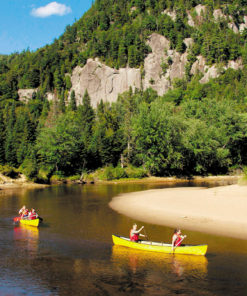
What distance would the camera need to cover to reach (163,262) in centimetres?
2312

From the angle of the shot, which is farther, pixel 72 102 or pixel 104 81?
pixel 104 81

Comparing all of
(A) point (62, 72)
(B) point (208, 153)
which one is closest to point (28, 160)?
(B) point (208, 153)

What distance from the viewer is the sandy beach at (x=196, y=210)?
102 feet

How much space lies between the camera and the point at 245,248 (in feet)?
82.3

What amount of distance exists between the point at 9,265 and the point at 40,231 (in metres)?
9.54

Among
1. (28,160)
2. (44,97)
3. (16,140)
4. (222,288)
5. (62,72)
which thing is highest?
(62,72)

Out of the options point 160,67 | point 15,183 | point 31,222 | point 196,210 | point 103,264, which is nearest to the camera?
point 103,264

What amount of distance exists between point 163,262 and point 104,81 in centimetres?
16411

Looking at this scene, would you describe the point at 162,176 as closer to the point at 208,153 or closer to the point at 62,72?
the point at 208,153

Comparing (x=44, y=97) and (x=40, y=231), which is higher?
(x=44, y=97)

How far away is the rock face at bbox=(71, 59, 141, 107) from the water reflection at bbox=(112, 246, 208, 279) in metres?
156

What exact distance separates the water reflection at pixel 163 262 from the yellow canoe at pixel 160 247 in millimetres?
309

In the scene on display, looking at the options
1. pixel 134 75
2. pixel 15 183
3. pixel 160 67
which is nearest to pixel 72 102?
pixel 134 75

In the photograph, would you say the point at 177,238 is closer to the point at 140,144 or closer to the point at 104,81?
the point at 140,144
